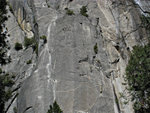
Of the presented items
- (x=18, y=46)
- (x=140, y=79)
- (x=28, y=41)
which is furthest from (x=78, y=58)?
(x=18, y=46)

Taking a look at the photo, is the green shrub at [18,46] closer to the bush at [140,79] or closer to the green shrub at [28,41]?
the green shrub at [28,41]

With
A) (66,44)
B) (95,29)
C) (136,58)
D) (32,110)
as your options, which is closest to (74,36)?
(66,44)

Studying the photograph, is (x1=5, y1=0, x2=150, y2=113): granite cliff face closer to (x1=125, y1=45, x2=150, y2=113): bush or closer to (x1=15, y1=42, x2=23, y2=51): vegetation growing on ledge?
(x1=15, y1=42, x2=23, y2=51): vegetation growing on ledge

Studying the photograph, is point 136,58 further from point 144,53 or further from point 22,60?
point 22,60

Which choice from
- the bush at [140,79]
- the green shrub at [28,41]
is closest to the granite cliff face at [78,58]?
the green shrub at [28,41]

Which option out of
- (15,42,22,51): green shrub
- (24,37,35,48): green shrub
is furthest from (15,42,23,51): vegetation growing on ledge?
(24,37,35,48): green shrub

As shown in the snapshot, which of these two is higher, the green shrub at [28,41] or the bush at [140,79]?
the green shrub at [28,41]

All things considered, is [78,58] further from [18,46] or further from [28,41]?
[18,46]
